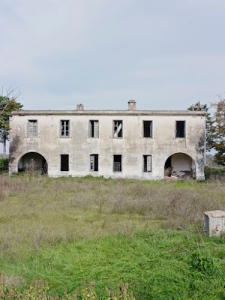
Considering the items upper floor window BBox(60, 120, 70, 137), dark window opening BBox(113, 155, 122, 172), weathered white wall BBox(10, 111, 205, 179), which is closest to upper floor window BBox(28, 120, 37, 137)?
weathered white wall BBox(10, 111, 205, 179)

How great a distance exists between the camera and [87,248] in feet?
18.7

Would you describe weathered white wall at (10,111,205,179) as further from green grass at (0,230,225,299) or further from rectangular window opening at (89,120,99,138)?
green grass at (0,230,225,299)

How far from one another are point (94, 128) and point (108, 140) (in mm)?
1662

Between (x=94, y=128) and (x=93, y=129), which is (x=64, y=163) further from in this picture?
(x=94, y=128)

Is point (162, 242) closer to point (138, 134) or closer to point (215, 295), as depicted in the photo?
point (215, 295)

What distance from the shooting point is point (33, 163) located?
23625 millimetres

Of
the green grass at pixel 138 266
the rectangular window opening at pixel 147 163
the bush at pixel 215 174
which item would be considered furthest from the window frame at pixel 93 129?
the green grass at pixel 138 266

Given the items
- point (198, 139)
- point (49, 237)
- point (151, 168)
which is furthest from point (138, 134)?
point (49, 237)

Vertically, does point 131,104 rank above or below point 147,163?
above

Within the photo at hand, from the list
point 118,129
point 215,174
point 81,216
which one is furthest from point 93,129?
point 81,216

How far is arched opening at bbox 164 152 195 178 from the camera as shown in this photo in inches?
911

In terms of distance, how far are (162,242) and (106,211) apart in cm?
405

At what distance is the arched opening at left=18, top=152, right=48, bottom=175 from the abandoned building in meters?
1.47

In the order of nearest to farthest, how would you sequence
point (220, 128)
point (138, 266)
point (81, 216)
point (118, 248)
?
point (138, 266) < point (118, 248) < point (81, 216) < point (220, 128)
